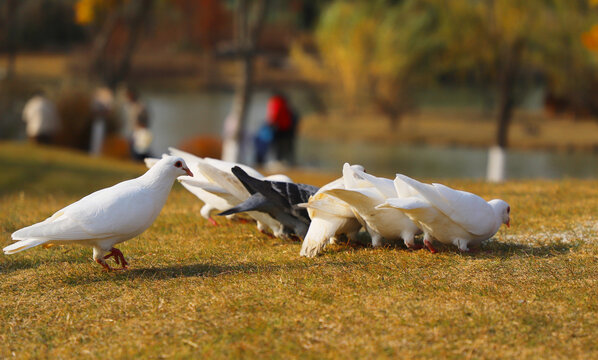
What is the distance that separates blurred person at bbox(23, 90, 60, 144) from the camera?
16172mm

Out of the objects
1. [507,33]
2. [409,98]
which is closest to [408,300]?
[507,33]

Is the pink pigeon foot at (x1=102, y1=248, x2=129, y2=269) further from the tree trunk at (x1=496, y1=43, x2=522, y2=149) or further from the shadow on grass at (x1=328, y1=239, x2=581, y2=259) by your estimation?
the tree trunk at (x1=496, y1=43, x2=522, y2=149)

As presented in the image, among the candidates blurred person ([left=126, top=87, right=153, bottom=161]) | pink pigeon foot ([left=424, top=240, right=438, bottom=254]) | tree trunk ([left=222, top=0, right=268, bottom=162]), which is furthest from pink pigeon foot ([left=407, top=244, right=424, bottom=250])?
tree trunk ([left=222, top=0, right=268, bottom=162])

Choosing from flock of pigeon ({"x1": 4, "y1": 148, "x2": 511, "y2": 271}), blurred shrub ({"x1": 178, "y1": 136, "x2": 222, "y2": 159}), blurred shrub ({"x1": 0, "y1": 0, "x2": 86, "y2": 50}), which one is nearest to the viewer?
flock of pigeon ({"x1": 4, "y1": 148, "x2": 511, "y2": 271})

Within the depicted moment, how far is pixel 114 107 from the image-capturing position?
1919 cm

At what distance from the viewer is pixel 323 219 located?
540 centimetres

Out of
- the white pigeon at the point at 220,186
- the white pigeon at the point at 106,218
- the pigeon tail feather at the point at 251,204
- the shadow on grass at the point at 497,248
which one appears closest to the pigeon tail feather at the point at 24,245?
the white pigeon at the point at 106,218

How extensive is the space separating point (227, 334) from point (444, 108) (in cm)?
3715

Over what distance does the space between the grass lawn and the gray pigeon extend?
222mm

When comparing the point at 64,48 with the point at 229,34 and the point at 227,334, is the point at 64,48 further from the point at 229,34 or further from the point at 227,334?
the point at 227,334

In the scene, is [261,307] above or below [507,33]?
below

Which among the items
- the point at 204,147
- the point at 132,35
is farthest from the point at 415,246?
the point at 132,35

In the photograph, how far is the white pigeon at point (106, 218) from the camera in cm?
464

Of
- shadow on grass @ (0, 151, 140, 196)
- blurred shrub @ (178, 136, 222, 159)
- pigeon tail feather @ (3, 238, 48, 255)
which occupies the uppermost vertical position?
pigeon tail feather @ (3, 238, 48, 255)
